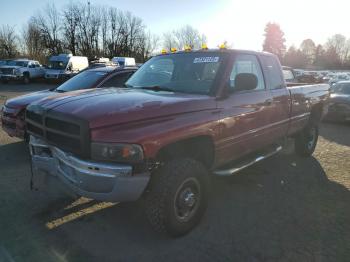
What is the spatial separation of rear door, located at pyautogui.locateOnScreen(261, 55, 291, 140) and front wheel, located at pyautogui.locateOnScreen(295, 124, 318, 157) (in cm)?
133

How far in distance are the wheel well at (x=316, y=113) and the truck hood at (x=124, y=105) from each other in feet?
12.6

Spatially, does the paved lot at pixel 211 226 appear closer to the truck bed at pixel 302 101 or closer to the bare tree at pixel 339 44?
the truck bed at pixel 302 101

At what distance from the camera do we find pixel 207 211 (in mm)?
4254

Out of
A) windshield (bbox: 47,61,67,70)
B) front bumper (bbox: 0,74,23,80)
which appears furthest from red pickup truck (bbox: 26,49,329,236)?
front bumper (bbox: 0,74,23,80)

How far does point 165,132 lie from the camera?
319 cm

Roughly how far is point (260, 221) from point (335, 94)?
9.32 m

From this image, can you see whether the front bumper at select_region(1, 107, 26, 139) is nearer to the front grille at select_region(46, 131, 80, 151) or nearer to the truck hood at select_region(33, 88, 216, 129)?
the truck hood at select_region(33, 88, 216, 129)

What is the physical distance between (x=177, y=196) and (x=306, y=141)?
14.1 feet

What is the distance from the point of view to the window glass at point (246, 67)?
14.1 ft

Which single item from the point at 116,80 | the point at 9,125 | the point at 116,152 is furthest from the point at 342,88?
the point at 116,152

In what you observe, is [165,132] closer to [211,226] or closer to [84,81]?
[211,226]

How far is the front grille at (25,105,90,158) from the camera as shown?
2980mm

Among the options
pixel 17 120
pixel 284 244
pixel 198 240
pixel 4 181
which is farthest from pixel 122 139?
pixel 17 120

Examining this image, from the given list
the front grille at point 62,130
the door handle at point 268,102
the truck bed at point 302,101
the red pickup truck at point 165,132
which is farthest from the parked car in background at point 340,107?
the front grille at point 62,130
